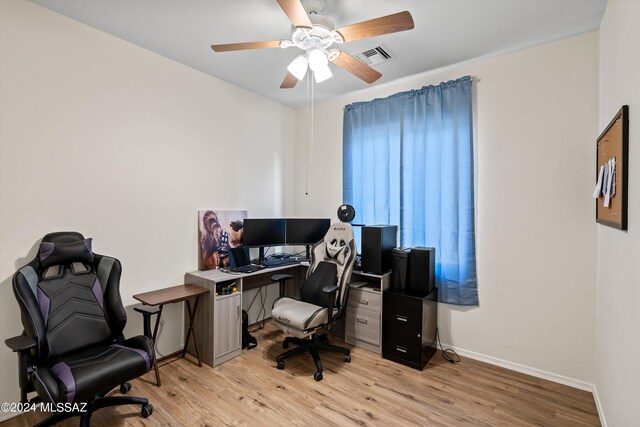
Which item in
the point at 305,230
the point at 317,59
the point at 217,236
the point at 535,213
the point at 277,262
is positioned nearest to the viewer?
the point at 317,59

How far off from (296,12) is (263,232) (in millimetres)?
2255

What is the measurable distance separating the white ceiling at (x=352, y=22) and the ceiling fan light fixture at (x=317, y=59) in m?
0.35

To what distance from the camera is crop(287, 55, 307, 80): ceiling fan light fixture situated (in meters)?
2.10

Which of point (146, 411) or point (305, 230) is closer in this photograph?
point (146, 411)

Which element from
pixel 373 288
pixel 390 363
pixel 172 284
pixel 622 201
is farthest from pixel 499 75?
pixel 172 284

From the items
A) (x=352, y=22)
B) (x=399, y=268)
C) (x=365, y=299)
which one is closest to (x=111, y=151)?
(x=352, y=22)

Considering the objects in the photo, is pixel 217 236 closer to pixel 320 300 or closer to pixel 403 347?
pixel 320 300

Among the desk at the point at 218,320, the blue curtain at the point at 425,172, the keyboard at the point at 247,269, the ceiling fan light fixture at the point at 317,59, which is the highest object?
the ceiling fan light fixture at the point at 317,59

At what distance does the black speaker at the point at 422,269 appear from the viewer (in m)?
Result: 2.79

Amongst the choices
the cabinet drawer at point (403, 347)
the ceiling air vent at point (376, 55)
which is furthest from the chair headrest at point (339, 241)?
the ceiling air vent at point (376, 55)

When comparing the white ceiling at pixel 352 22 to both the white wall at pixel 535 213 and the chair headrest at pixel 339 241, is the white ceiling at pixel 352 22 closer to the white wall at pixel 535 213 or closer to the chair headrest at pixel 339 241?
the white wall at pixel 535 213

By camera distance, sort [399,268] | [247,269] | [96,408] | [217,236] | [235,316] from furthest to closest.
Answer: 1. [217,236]
2. [247,269]
3. [399,268]
4. [235,316]
5. [96,408]

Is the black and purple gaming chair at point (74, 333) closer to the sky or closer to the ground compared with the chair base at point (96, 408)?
closer to the sky

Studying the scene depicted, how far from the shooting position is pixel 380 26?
→ 169cm
